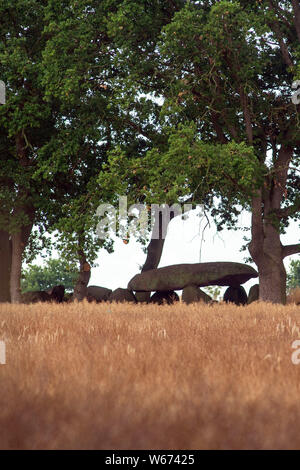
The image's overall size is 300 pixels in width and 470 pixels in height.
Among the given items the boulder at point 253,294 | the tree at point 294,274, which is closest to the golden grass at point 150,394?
the boulder at point 253,294

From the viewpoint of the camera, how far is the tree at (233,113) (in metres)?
17.1

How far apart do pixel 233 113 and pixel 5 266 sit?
1275 centimetres

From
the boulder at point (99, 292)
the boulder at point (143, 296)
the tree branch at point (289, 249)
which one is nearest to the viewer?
the tree branch at point (289, 249)

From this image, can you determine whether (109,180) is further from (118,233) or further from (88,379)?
(88,379)

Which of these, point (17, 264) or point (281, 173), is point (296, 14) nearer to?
point (281, 173)

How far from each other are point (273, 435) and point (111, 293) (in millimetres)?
27713

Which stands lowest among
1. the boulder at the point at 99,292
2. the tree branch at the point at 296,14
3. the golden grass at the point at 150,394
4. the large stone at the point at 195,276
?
the golden grass at the point at 150,394

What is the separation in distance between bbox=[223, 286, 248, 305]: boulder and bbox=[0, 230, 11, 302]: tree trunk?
10.9 metres

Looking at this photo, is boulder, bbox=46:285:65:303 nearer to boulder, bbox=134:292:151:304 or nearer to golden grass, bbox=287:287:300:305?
boulder, bbox=134:292:151:304

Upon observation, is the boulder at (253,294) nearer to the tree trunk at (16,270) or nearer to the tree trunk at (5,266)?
the tree trunk at (16,270)

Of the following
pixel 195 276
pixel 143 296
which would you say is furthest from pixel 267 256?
pixel 143 296

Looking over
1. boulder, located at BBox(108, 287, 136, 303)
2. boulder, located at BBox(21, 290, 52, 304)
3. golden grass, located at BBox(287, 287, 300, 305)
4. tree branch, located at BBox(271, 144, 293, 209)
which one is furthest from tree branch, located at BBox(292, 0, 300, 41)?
boulder, located at BBox(21, 290, 52, 304)

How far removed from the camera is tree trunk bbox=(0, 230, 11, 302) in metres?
25.9

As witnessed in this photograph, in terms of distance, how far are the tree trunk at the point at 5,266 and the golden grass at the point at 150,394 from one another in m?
19.8
